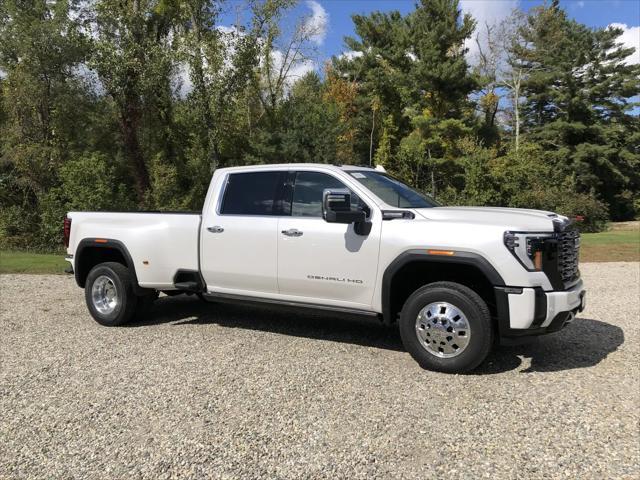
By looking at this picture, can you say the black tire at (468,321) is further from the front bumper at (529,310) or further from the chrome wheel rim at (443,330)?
the front bumper at (529,310)

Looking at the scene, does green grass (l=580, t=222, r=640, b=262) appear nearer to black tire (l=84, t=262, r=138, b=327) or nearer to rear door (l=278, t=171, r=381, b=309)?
rear door (l=278, t=171, r=381, b=309)

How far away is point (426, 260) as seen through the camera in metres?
4.96

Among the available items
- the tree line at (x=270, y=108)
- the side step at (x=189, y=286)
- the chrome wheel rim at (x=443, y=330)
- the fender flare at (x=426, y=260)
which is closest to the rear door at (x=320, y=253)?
the fender flare at (x=426, y=260)

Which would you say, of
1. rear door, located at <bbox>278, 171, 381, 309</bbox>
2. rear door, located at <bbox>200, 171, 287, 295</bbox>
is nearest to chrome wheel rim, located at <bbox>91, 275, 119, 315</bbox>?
rear door, located at <bbox>200, 171, 287, 295</bbox>

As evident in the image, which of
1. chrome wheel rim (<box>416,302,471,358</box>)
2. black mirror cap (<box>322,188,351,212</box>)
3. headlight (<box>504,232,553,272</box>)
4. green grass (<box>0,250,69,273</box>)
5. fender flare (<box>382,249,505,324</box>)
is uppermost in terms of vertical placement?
black mirror cap (<box>322,188,351,212</box>)

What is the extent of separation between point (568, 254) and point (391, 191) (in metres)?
1.85

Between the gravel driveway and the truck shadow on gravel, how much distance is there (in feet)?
0.13

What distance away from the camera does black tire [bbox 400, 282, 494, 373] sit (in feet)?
15.5

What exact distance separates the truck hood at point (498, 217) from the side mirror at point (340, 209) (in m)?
0.60

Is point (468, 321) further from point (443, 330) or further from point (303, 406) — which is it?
point (303, 406)

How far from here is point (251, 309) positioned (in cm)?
792

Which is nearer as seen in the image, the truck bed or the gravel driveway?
the gravel driveway

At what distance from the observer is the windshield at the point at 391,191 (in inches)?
221

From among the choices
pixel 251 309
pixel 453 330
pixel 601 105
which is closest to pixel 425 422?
pixel 453 330
